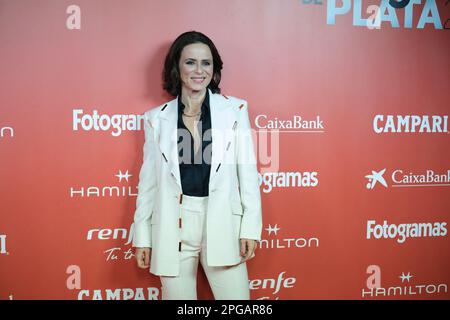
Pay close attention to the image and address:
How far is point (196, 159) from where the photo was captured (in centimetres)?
203

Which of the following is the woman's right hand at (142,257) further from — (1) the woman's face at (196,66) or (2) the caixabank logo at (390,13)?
(2) the caixabank logo at (390,13)

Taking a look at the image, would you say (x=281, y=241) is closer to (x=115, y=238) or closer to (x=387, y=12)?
(x=115, y=238)

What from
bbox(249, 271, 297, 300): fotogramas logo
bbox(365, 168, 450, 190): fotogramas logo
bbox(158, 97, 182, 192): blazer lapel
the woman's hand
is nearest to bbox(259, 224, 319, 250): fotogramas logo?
bbox(249, 271, 297, 300): fotogramas logo

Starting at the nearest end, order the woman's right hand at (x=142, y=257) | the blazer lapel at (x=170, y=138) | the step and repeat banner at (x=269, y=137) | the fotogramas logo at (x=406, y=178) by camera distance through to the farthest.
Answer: the blazer lapel at (x=170, y=138)
the woman's right hand at (x=142, y=257)
the step and repeat banner at (x=269, y=137)
the fotogramas logo at (x=406, y=178)

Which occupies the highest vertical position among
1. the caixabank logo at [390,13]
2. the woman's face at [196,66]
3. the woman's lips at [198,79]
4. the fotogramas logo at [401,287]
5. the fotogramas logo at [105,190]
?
the caixabank logo at [390,13]

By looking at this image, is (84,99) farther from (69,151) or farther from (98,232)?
(98,232)

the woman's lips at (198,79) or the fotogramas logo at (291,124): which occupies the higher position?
the woman's lips at (198,79)

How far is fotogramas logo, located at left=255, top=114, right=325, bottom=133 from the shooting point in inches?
94.1

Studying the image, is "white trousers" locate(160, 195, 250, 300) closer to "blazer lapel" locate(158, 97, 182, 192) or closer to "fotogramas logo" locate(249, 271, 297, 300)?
"blazer lapel" locate(158, 97, 182, 192)

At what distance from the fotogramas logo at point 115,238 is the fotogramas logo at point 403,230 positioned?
1.51 metres

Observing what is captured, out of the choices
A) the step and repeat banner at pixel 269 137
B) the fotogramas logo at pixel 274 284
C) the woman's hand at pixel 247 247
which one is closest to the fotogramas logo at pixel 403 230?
the step and repeat banner at pixel 269 137

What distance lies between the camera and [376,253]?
255 cm

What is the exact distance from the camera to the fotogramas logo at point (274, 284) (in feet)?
8.12
